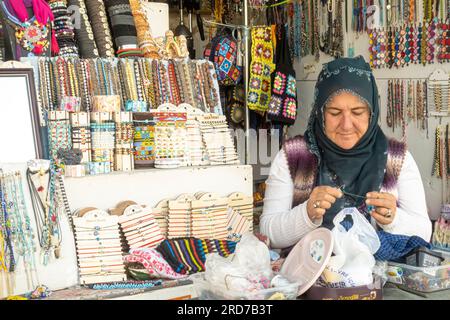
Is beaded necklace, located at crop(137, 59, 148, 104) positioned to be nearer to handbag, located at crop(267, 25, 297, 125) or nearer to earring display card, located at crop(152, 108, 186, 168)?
earring display card, located at crop(152, 108, 186, 168)

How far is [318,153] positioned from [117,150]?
0.79 m

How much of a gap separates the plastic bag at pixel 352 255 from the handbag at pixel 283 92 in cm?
279

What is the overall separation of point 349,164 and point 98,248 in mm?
983

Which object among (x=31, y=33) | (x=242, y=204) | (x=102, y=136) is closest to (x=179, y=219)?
(x=242, y=204)

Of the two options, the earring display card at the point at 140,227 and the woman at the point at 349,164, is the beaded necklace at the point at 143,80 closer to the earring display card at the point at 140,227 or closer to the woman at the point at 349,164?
the earring display card at the point at 140,227

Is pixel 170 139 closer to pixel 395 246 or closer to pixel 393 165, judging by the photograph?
pixel 393 165

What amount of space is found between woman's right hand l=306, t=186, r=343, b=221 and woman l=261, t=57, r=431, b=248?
0.05 meters

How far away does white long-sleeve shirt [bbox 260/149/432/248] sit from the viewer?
209 cm

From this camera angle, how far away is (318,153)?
7.59 feet

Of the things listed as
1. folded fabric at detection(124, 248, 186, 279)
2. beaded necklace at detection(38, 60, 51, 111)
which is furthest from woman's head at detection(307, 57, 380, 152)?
beaded necklace at detection(38, 60, 51, 111)

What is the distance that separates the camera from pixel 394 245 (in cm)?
194

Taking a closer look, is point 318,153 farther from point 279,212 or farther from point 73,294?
point 73,294

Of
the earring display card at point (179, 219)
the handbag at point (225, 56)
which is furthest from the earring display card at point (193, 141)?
the handbag at point (225, 56)
